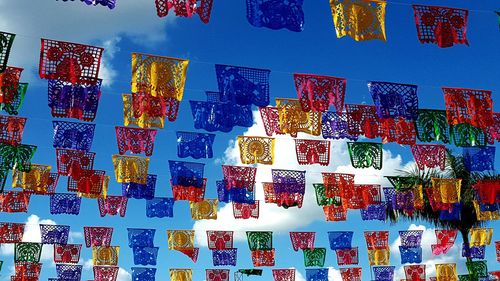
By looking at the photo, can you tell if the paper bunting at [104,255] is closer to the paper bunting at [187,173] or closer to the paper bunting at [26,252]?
the paper bunting at [26,252]

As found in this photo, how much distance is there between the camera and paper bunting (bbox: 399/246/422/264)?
25312 mm

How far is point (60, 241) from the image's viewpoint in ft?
75.5

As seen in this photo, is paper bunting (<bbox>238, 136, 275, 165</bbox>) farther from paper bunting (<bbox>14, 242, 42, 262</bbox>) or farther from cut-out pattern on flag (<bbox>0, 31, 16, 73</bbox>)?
paper bunting (<bbox>14, 242, 42, 262</bbox>)

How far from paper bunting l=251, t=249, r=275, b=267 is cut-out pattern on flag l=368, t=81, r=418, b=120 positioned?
1077 centimetres

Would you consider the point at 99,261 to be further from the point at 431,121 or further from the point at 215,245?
the point at 431,121

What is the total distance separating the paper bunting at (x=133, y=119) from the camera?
617 inches

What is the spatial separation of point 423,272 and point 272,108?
1430cm

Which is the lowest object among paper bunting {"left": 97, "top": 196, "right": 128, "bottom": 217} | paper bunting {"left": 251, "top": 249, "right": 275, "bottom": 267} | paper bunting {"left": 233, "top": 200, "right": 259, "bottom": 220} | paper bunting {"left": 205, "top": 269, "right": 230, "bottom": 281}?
paper bunting {"left": 205, "top": 269, "right": 230, "bottom": 281}

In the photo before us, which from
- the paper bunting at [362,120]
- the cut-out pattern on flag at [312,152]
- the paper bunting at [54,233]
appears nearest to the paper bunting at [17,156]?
the paper bunting at [54,233]

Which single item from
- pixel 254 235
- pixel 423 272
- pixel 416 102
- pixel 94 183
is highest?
pixel 416 102

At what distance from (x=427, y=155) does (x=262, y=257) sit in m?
8.57

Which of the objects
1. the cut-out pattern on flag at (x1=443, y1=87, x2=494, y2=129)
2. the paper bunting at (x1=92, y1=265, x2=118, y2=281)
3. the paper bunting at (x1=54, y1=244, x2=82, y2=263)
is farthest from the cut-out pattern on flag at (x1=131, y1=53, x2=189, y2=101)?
the paper bunting at (x1=92, y1=265, x2=118, y2=281)

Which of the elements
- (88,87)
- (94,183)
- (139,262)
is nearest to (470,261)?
(139,262)

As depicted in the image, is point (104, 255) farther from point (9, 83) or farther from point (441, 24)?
point (441, 24)
